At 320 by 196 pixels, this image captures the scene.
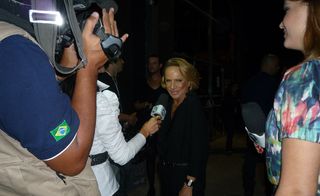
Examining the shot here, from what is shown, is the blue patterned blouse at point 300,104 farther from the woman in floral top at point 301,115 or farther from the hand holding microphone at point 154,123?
the hand holding microphone at point 154,123

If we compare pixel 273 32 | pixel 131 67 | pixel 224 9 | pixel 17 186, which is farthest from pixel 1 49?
pixel 273 32

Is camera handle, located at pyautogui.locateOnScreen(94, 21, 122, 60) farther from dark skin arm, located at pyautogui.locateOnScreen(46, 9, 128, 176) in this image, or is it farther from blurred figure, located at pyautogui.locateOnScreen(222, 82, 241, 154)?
blurred figure, located at pyautogui.locateOnScreen(222, 82, 241, 154)

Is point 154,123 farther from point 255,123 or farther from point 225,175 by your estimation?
point 225,175

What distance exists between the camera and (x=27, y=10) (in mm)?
1055

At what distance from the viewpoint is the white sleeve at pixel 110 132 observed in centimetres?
192

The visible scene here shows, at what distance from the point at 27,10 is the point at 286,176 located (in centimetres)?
104

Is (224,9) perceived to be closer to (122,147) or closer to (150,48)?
(150,48)

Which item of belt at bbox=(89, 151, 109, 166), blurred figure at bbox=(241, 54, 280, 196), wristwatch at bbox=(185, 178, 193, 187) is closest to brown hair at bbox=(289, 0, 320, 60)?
belt at bbox=(89, 151, 109, 166)

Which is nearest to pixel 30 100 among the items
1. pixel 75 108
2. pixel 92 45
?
pixel 75 108

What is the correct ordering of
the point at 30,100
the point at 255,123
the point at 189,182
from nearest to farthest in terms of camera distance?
the point at 30,100, the point at 255,123, the point at 189,182

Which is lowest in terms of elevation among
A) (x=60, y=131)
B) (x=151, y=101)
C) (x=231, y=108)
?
(x=231, y=108)

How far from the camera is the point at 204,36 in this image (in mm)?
11461

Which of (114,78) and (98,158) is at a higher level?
(114,78)

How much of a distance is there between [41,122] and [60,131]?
70 millimetres
